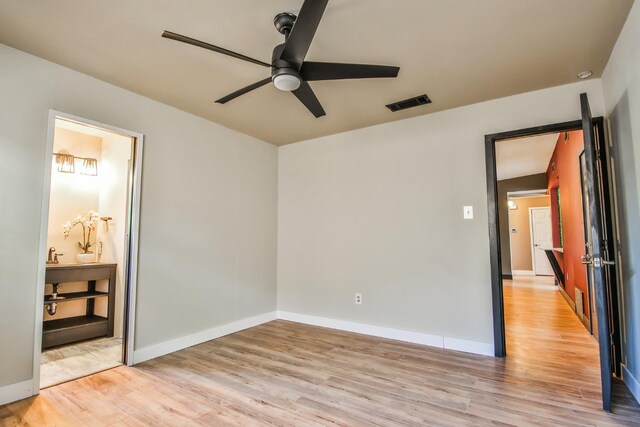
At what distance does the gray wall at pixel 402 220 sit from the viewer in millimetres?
3068

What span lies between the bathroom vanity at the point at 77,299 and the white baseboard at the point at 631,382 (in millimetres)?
4548

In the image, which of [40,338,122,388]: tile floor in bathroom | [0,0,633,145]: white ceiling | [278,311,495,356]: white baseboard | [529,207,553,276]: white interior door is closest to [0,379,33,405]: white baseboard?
[40,338,122,388]: tile floor in bathroom

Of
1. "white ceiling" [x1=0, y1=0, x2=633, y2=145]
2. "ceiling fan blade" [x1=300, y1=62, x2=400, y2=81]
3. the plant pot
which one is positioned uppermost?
"white ceiling" [x1=0, y1=0, x2=633, y2=145]

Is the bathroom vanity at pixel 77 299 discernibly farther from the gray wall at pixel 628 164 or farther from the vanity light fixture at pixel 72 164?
the gray wall at pixel 628 164

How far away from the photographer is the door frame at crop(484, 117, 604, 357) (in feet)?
9.50

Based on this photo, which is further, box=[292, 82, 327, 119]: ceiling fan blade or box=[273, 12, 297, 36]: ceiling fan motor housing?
box=[292, 82, 327, 119]: ceiling fan blade

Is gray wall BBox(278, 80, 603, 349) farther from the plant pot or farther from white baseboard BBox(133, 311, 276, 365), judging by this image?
the plant pot

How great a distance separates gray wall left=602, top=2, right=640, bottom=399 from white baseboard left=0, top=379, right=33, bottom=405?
12.9ft

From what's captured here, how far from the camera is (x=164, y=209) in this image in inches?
123

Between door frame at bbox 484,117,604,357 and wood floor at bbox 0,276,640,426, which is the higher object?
door frame at bbox 484,117,604,357

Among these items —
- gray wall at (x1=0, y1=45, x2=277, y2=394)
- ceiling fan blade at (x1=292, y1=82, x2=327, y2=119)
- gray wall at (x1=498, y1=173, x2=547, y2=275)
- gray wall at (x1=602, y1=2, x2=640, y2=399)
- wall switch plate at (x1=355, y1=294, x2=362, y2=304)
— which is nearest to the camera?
gray wall at (x1=602, y1=2, x2=640, y2=399)

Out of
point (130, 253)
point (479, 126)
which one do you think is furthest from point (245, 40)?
point (479, 126)

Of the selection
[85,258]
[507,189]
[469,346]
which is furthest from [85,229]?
[507,189]

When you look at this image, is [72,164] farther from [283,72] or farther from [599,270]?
[599,270]
